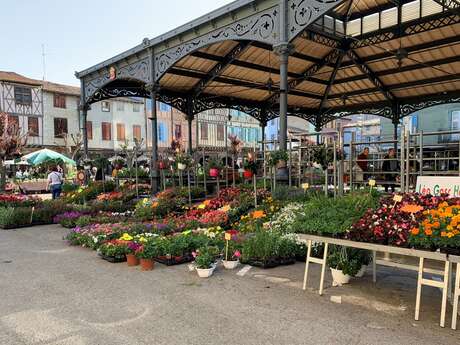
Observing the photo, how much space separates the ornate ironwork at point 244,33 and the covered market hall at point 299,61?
0.09ft

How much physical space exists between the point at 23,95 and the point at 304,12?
130 ft

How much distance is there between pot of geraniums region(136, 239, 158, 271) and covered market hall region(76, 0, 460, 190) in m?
4.92

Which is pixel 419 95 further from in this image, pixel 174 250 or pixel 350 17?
pixel 174 250

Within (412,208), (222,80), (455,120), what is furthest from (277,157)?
(455,120)

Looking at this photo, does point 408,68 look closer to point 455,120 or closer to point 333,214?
point 455,120

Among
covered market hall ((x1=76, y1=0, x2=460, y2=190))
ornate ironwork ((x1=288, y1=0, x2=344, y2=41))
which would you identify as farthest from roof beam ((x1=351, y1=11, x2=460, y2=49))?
ornate ironwork ((x1=288, y1=0, x2=344, y2=41))

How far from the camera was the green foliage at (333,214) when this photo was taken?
186 inches

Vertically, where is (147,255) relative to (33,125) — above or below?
below

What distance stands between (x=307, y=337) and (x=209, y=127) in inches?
1773

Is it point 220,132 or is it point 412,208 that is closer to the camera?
point 412,208

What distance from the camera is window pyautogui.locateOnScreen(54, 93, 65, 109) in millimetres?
43062

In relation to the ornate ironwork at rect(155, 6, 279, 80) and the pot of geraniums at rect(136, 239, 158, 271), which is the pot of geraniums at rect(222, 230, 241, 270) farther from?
the ornate ironwork at rect(155, 6, 279, 80)

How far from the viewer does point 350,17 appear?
14398 millimetres

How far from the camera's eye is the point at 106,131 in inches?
1825
